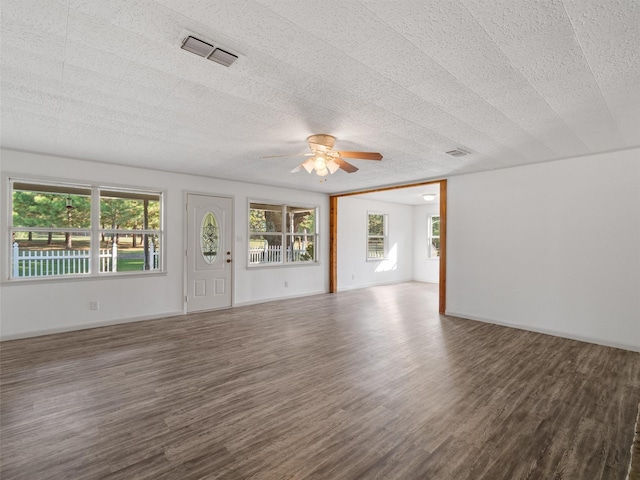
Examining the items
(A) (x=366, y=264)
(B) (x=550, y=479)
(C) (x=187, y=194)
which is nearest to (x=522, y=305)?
(B) (x=550, y=479)

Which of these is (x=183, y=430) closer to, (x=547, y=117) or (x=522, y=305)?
(x=547, y=117)

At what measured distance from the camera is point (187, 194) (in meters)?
5.66

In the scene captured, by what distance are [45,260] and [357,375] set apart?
4663 mm

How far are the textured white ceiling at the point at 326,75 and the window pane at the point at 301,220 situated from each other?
11.1 feet

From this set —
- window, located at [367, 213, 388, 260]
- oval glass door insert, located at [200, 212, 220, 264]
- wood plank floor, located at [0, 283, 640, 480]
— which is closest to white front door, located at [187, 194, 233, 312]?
oval glass door insert, located at [200, 212, 220, 264]

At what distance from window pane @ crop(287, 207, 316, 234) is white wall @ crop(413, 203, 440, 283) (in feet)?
13.2

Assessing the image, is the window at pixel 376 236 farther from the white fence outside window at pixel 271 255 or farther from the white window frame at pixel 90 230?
the white window frame at pixel 90 230

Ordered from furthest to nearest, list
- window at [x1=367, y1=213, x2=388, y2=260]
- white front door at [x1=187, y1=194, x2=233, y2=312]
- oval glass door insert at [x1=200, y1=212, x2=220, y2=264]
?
1. window at [x1=367, y1=213, x2=388, y2=260]
2. oval glass door insert at [x1=200, y1=212, x2=220, y2=264]
3. white front door at [x1=187, y1=194, x2=233, y2=312]

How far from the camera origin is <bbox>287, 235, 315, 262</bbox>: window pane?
739 centimetres

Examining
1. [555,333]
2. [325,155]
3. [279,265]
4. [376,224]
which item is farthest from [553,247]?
[376,224]

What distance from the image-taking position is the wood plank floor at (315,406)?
1922 millimetres

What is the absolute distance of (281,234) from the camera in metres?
7.14

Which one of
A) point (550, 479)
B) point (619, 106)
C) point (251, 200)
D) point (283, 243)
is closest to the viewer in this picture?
point (550, 479)

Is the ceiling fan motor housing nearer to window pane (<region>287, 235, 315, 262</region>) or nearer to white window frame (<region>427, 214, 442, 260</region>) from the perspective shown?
window pane (<region>287, 235, 315, 262</region>)
